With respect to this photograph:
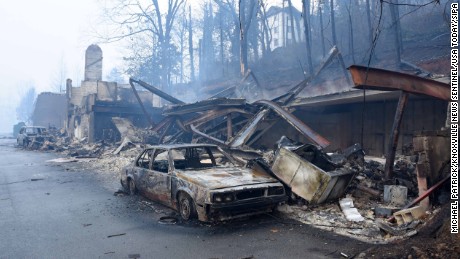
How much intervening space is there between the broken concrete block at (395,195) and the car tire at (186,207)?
4080 mm

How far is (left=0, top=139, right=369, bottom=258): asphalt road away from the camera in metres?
4.54

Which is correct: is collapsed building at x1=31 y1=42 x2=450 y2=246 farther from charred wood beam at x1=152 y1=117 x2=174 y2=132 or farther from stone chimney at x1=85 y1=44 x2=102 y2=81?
stone chimney at x1=85 y1=44 x2=102 y2=81

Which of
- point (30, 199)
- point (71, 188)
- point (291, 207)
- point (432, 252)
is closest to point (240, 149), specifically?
point (291, 207)

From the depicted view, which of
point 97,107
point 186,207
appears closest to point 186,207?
point 186,207

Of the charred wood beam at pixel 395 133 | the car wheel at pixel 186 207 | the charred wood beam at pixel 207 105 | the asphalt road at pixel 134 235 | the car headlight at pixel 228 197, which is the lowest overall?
the asphalt road at pixel 134 235

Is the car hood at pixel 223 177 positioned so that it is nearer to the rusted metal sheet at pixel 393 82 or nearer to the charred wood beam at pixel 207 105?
the rusted metal sheet at pixel 393 82

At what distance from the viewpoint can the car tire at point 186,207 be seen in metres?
5.79

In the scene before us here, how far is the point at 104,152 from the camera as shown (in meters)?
18.5

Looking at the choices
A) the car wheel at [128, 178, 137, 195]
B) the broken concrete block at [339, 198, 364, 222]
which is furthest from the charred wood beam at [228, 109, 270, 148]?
the broken concrete block at [339, 198, 364, 222]

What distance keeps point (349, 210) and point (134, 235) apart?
4.02 metres

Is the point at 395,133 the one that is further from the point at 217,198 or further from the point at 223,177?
the point at 217,198

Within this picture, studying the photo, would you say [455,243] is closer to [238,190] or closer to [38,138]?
[238,190]

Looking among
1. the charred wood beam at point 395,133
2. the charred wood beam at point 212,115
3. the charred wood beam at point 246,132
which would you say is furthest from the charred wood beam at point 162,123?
the charred wood beam at point 395,133

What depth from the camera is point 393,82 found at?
21.2 feet
